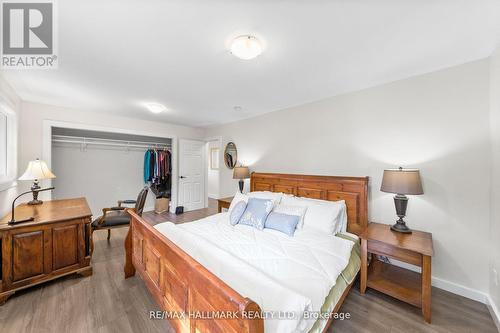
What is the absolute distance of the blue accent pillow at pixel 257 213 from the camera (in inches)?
89.6

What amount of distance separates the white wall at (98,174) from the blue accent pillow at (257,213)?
3.94 m

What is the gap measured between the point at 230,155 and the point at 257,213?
2.34 meters

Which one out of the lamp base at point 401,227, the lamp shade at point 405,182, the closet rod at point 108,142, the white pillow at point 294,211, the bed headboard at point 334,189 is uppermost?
the closet rod at point 108,142

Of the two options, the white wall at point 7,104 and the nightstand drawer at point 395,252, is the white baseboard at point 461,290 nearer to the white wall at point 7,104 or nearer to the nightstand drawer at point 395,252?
the nightstand drawer at point 395,252

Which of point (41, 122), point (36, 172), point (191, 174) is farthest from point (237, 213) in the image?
point (41, 122)

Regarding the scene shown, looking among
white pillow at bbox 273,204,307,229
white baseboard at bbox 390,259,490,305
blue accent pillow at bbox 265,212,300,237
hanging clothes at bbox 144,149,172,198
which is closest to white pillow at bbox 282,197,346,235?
white pillow at bbox 273,204,307,229

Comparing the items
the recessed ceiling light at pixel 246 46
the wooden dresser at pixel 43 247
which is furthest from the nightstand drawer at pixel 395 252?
the wooden dresser at pixel 43 247

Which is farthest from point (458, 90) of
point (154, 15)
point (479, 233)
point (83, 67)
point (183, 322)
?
point (83, 67)

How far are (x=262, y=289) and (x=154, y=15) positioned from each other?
199 cm

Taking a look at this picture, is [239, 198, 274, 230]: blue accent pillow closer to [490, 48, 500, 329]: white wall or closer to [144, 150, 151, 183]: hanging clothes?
[490, 48, 500, 329]: white wall

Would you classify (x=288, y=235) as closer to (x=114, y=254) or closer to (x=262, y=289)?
(x=262, y=289)

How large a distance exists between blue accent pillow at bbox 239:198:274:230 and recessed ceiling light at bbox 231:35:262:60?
5.49 feet

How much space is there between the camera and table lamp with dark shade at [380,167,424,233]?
6.24 ft

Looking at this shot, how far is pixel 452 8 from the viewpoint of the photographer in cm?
127
